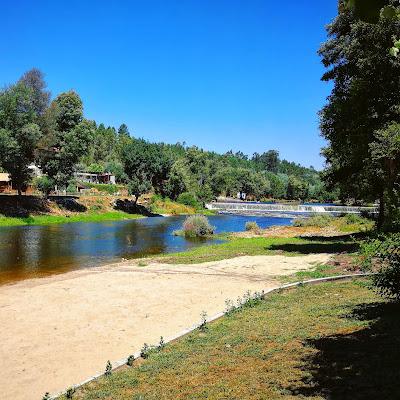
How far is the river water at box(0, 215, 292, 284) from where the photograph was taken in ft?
88.5

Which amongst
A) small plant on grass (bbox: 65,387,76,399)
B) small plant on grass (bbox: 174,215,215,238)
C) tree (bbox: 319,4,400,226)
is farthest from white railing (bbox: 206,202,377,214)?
small plant on grass (bbox: 65,387,76,399)

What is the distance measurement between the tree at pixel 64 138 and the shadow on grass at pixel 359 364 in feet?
194

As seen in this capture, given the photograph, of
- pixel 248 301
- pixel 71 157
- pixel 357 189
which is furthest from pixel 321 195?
pixel 248 301

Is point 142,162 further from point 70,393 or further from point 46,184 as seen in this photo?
point 70,393

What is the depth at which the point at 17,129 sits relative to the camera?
5569 cm

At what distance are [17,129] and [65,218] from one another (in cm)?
1479

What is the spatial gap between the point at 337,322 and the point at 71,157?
194 feet

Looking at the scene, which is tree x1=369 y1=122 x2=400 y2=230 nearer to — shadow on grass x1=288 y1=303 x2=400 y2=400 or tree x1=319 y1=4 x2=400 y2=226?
tree x1=319 y1=4 x2=400 y2=226

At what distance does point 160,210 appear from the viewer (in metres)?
90.8

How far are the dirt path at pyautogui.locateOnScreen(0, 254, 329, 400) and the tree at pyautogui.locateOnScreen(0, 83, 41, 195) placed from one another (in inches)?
1407

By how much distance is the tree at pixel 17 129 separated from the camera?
54.0 meters

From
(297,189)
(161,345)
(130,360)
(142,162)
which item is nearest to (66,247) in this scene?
(161,345)

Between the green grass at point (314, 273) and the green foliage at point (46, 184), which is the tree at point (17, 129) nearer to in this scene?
the green foliage at point (46, 184)

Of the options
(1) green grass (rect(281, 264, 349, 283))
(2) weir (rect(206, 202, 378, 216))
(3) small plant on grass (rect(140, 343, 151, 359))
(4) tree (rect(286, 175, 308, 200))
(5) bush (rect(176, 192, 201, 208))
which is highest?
(4) tree (rect(286, 175, 308, 200))
